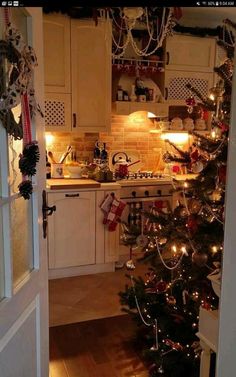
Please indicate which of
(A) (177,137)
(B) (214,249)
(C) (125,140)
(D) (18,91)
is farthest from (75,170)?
(D) (18,91)

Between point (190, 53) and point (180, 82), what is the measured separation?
1.09ft

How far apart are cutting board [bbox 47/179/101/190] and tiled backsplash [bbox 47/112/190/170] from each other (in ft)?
1.64

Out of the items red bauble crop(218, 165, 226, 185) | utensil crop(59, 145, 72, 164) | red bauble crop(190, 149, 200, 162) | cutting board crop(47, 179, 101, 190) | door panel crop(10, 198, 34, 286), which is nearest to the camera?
door panel crop(10, 198, 34, 286)

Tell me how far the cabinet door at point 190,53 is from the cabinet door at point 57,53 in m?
1.13

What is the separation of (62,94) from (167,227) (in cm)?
208

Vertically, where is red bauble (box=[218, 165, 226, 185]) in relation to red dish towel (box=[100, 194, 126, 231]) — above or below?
above

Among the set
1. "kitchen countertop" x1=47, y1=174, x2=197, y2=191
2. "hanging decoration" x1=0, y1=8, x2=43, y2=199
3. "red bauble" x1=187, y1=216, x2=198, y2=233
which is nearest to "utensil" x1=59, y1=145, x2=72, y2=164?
"kitchen countertop" x1=47, y1=174, x2=197, y2=191

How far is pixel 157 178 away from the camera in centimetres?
375

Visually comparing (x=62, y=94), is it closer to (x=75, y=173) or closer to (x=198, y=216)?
(x=75, y=173)

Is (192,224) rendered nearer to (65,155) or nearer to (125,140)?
(65,155)

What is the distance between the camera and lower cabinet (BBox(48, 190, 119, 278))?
3.29 meters

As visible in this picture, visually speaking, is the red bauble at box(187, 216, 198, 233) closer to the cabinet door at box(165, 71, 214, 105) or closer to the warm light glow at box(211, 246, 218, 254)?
the warm light glow at box(211, 246, 218, 254)

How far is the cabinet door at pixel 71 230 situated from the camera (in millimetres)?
3277

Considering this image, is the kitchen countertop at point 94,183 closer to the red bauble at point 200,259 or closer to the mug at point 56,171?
the mug at point 56,171
